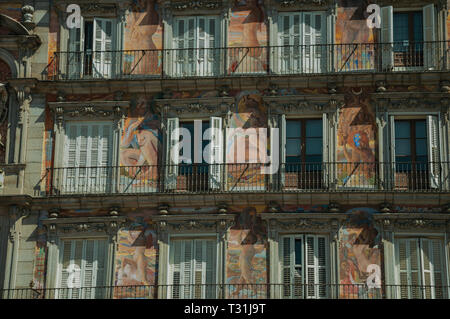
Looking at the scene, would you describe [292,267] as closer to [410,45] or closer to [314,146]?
[314,146]

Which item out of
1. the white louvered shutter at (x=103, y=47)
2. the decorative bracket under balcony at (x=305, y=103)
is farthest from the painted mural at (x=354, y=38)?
the white louvered shutter at (x=103, y=47)

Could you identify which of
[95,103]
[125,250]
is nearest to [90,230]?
[125,250]

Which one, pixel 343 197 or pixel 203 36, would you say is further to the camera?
pixel 203 36

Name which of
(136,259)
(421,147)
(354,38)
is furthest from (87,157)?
(421,147)

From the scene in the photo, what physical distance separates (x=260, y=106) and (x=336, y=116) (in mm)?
2315

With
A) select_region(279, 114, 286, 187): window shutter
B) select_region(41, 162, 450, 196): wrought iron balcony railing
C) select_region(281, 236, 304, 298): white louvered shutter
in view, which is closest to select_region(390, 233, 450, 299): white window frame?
select_region(41, 162, 450, 196): wrought iron balcony railing

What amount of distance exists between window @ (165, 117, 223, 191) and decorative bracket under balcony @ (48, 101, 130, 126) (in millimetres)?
1768

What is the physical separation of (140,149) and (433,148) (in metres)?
8.77

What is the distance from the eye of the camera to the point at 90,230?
110 ft

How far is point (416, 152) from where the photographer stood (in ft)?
110

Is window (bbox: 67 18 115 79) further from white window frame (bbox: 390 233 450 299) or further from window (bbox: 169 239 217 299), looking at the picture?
white window frame (bbox: 390 233 450 299)

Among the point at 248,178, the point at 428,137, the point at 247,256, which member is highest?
the point at 428,137

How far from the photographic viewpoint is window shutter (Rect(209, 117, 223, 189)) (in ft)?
110
